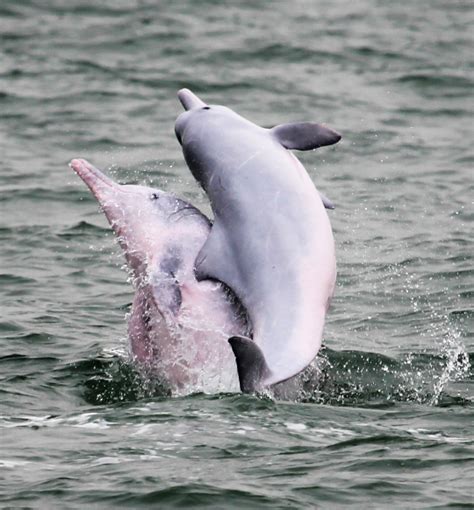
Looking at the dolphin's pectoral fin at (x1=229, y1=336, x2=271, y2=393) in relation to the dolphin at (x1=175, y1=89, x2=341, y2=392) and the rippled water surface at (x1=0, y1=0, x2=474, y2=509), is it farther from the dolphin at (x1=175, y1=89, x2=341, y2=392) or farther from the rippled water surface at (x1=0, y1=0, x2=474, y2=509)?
the rippled water surface at (x1=0, y1=0, x2=474, y2=509)

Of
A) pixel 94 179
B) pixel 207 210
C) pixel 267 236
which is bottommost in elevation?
pixel 267 236

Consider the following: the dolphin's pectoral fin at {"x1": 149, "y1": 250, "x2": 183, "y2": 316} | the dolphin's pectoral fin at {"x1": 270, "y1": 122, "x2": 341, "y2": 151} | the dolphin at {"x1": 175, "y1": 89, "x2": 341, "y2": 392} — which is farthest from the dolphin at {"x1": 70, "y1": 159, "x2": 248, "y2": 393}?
the dolphin's pectoral fin at {"x1": 270, "y1": 122, "x2": 341, "y2": 151}

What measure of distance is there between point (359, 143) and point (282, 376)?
11.2 meters

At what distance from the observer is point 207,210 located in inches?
667

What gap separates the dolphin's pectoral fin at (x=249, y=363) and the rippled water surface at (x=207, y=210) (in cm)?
30

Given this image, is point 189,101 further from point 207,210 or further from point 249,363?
point 207,210

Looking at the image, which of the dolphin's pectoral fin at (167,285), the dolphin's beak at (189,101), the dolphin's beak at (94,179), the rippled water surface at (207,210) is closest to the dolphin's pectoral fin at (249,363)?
the rippled water surface at (207,210)

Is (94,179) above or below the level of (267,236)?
above

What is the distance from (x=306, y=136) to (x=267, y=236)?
2.88ft

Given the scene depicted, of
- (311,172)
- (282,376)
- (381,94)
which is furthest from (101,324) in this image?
(381,94)

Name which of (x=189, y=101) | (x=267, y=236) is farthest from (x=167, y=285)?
(x=189, y=101)

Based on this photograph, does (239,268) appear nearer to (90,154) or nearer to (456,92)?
(90,154)

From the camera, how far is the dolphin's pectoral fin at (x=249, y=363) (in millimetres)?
9625

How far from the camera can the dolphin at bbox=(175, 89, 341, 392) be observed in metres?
10.1
